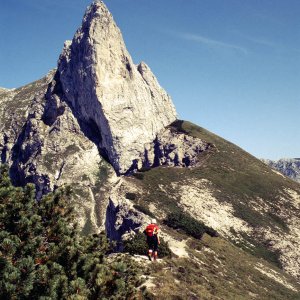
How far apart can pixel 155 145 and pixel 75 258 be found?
122 metres

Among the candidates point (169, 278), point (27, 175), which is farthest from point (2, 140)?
point (169, 278)

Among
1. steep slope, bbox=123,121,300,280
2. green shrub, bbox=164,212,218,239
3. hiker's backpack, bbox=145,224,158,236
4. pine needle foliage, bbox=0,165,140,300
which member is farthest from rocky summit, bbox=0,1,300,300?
pine needle foliage, bbox=0,165,140,300

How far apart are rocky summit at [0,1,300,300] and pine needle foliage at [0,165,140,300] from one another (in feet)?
46.0

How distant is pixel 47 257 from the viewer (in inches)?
→ 532

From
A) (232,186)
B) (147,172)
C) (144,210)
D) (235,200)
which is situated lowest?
(144,210)

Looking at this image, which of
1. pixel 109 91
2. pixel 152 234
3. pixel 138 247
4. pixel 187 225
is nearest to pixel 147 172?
pixel 187 225

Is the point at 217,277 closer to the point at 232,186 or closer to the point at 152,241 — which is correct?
the point at 152,241

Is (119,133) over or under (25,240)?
over

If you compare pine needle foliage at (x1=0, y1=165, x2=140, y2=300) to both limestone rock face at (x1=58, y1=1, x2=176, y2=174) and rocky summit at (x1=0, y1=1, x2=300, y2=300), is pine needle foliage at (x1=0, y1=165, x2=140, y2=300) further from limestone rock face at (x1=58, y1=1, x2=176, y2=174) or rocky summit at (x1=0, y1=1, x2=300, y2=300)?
limestone rock face at (x1=58, y1=1, x2=176, y2=174)

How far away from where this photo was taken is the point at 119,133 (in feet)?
428

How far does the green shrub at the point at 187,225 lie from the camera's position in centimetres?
6122

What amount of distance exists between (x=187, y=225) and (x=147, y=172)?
40.7 metres

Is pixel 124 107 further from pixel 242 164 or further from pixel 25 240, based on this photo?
pixel 25 240

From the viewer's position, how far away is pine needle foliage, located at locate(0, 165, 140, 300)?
37.5 feet
